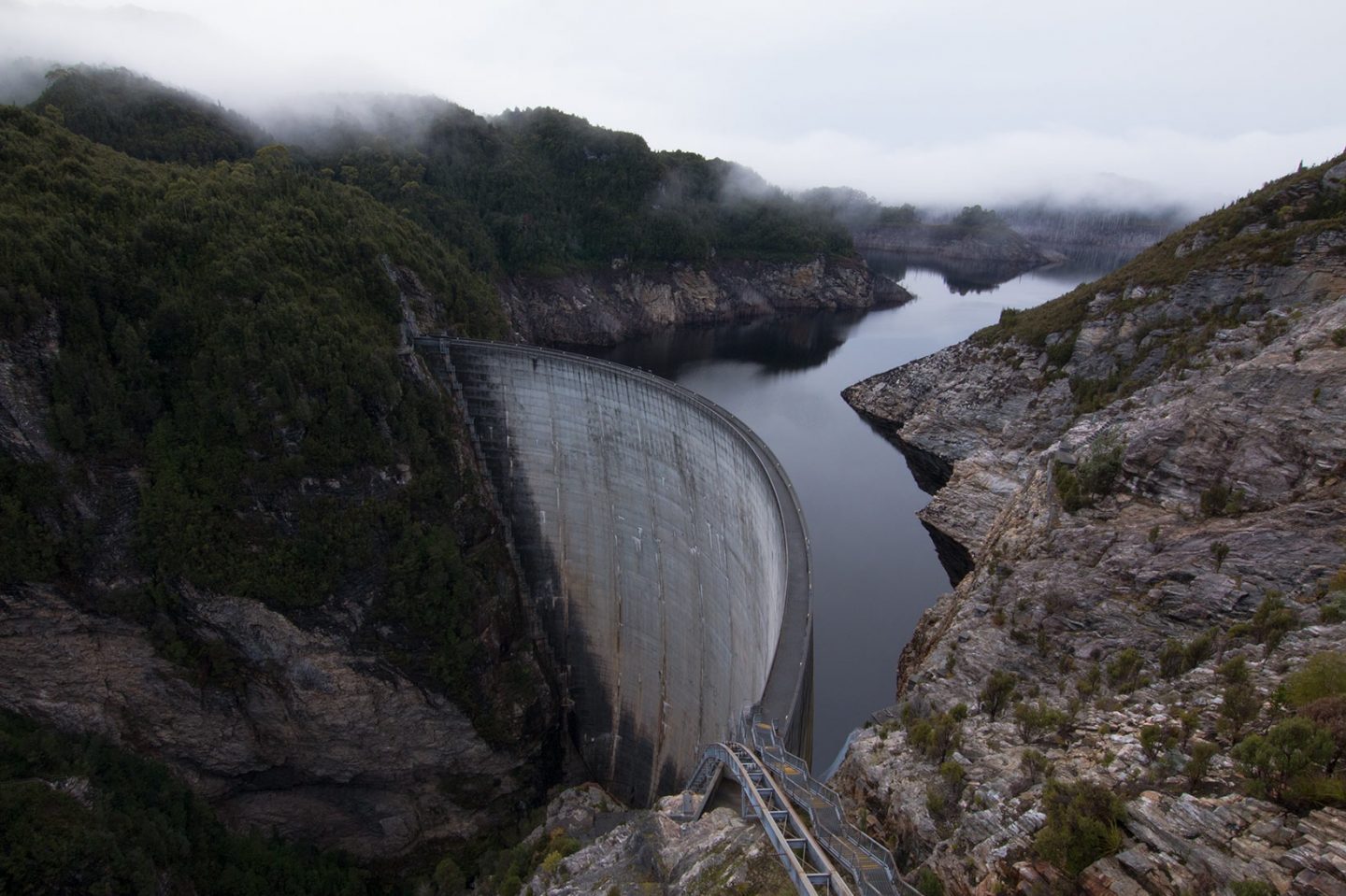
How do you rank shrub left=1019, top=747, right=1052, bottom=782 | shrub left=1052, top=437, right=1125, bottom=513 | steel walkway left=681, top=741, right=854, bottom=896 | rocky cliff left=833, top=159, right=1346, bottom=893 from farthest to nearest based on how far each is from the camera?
shrub left=1052, top=437, right=1125, bottom=513, shrub left=1019, top=747, right=1052, bottom=782, steel walkway left=681, top=741, right=854, bottom=896, rocky cliff left=833, top=159, right=1346, bottom=893

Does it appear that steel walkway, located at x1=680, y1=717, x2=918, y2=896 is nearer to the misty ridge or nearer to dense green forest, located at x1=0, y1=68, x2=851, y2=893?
dense green forest, located at x1=0, y1=68, x2=851, y2=893

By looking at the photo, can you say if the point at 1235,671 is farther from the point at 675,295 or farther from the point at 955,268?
the point at 955,268

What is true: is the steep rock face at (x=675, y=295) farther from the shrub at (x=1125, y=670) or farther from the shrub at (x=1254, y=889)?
the shrub at (x=1254, y=889)

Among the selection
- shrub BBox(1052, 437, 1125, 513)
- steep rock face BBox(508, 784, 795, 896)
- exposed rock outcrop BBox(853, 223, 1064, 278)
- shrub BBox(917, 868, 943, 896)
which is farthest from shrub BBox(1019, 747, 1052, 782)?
exposed rock outcrop BBox(853, 223, 1064, 278)

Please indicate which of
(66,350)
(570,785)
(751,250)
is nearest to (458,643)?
(570,785)

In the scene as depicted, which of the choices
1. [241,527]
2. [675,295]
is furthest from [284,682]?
[675,295]

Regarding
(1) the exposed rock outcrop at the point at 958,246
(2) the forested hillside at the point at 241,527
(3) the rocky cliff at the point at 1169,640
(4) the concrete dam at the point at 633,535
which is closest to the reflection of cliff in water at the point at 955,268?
(1) the exposed rock outcrop at the point at 958,246

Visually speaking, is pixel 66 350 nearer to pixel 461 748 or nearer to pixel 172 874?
pixel 172 874
